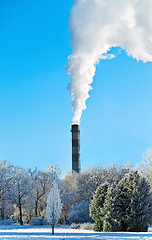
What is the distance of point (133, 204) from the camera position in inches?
1468

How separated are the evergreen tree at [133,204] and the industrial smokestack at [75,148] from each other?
131 feet

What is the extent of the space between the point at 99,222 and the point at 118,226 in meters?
3.00

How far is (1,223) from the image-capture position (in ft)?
198

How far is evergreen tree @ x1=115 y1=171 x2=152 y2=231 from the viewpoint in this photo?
119ft

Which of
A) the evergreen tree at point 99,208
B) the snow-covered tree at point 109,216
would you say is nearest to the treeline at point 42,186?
the evergreen tree at point 99,208

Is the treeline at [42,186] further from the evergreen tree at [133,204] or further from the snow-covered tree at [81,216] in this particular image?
the evergreen tree at [133,204]

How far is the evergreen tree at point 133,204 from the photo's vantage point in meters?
36.3

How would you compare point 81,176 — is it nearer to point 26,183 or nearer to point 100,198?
point 26,183

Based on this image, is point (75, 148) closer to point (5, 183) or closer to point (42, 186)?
point (42, 186)

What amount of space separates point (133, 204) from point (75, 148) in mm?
42307

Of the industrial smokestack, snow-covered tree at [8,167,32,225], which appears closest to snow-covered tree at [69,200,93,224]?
snow-covered tree at [8,167,32,225]

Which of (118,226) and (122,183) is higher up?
(122,183)

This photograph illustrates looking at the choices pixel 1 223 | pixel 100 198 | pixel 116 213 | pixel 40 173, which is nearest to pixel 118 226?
pixel 116 213

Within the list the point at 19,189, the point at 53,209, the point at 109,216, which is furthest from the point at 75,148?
the point at 53,209
